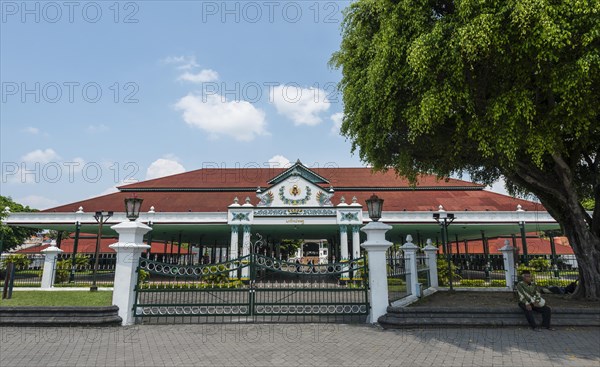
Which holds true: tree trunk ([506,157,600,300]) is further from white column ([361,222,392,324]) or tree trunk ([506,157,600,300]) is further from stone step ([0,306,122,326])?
stone step ([0,306,122,326])

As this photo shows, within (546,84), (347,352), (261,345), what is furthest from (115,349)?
(546,84)

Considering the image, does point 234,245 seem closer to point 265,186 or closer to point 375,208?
point 265,186

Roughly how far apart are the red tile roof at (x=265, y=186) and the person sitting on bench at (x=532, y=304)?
11481 mm

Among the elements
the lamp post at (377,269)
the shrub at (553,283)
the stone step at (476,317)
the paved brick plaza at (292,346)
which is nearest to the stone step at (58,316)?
the paved brick plaza at (292,346)

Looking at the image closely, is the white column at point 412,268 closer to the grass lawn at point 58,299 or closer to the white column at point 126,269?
the white column at point 126,269

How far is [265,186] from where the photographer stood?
73.2 ft

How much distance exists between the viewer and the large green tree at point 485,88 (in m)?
6.21

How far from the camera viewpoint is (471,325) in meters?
6.75

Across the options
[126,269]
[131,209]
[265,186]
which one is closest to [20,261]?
[131,209]

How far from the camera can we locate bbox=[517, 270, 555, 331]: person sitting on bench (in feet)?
21.8

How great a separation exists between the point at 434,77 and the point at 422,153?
3.37 meters

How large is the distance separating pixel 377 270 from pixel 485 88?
477cm

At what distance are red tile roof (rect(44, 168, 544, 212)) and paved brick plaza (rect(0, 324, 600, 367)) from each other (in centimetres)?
1207

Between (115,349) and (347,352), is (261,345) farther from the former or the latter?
(115,349)
